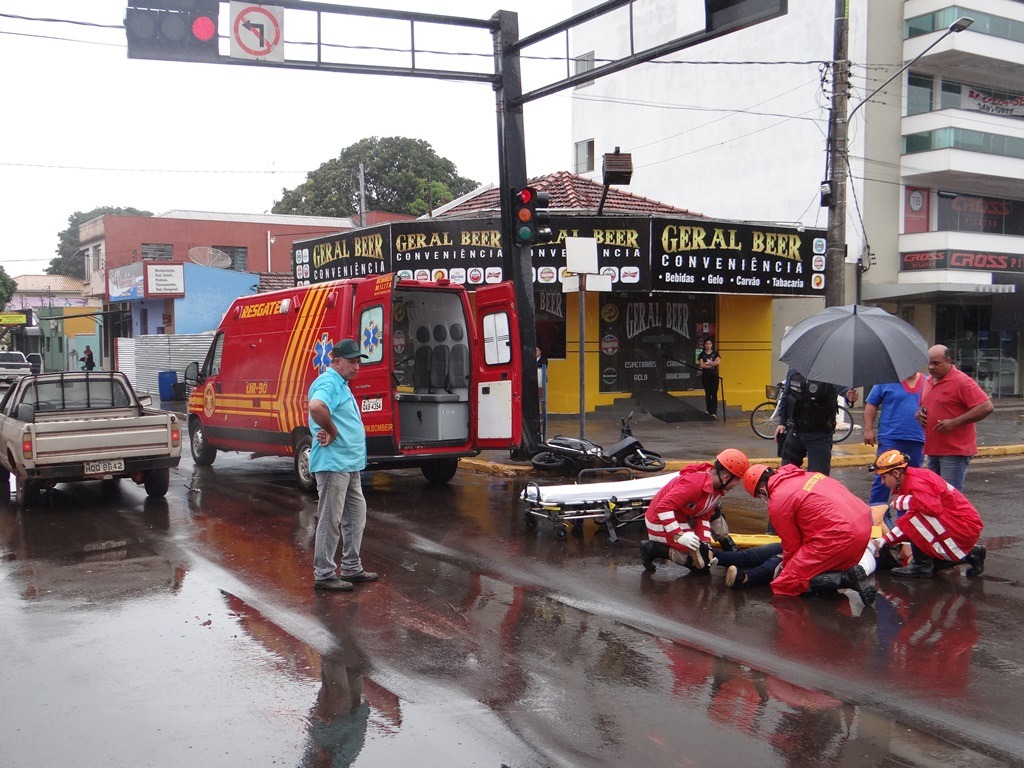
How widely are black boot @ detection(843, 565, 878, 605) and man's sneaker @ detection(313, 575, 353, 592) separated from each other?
3.51m

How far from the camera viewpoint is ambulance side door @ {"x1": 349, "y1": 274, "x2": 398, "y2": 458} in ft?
35.3

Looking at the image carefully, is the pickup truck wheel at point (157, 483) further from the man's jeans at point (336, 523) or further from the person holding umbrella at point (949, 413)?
the person holding umbrella at point (949, 413)

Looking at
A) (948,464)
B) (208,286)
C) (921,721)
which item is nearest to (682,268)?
(948,464)

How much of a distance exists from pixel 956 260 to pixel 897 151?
3404mm

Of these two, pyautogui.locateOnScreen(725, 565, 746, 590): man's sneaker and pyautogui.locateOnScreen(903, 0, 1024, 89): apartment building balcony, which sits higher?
pyautogui.locateOnScreen(903, 0, 1024, 89): apartment building balcony

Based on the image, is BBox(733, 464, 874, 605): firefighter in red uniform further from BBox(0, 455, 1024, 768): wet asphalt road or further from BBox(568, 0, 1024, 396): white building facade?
BBox(568, 0, 1024, 396): white building facade

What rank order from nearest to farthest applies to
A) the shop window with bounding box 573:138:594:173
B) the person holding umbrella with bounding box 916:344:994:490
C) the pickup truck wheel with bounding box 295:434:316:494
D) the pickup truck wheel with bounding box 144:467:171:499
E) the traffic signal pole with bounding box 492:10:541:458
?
the person holding umbrella with bounding box 916:344:994:490, the pickup truck wheel with bounding box 144:467:171:499, the pickup truck wheel with bounding box 295:434:316:494, the traffic signal pole with bounding box 492:10:541:458, the shop window with bounding box 573:138:594:173

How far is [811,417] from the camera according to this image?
894cm

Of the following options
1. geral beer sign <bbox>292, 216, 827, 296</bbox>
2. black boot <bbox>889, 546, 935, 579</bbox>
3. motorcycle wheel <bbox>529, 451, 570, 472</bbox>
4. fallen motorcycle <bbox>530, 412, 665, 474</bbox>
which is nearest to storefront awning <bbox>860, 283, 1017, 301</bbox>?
geral beer sign <bbox>292, 216, 827, 296</bbox>

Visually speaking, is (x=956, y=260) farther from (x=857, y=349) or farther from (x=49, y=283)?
(x=49, y=283)

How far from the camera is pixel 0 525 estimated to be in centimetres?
991

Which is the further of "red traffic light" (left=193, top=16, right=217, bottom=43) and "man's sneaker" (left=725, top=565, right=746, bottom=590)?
"red traffic light" (left=193, top=16, right=217, bottom=43)

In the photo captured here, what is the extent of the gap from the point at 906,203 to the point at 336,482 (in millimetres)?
24007

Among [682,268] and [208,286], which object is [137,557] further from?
[208,286]
